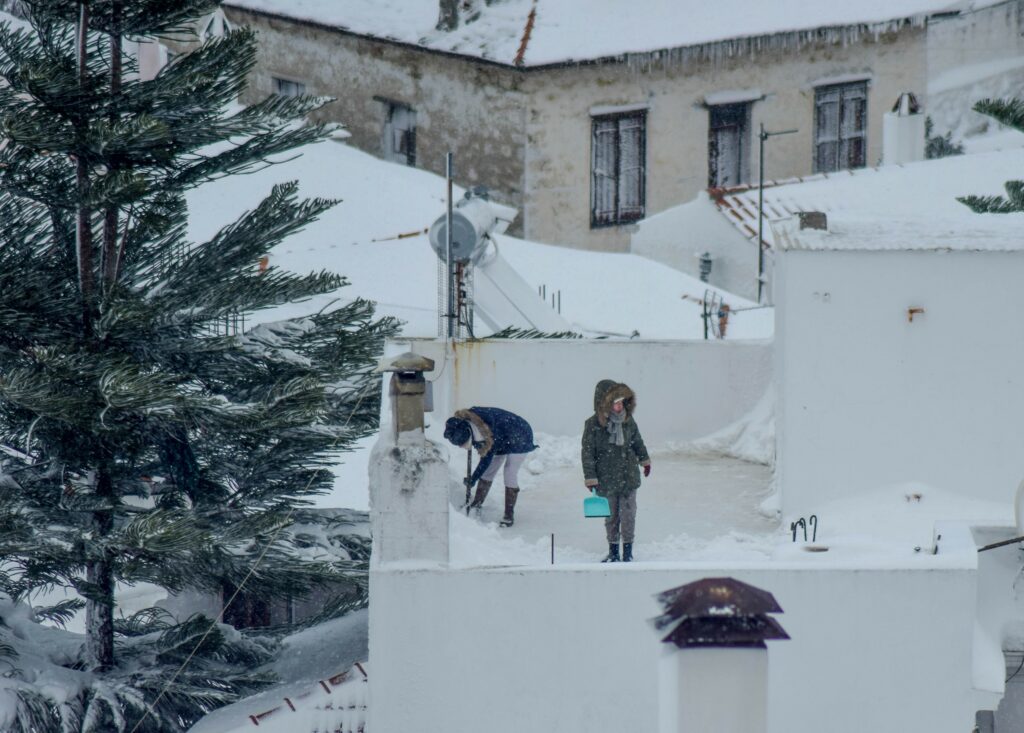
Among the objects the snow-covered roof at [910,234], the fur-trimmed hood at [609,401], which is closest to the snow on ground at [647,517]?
the fur-trimmed hood at [609,401]

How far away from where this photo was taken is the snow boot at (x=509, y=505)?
1466 cm

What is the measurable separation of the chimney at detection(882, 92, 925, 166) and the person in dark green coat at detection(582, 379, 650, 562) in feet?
58.3

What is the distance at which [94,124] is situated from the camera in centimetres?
1545

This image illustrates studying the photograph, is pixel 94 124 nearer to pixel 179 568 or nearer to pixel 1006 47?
pixel 179 568

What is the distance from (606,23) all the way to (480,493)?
20.7 metres

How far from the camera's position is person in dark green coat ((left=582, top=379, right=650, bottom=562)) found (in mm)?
13812

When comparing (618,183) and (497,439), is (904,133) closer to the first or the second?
(618,183)

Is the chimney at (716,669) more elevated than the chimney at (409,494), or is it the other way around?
the chimney at (409,494)

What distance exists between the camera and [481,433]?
14.6 meters

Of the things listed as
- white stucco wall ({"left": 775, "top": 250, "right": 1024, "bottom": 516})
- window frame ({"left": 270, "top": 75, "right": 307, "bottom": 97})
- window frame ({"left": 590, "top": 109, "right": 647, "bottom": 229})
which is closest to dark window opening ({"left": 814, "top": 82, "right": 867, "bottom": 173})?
window frame ({"left": 590, "top": 109, "right": 647, "bottom": 229})

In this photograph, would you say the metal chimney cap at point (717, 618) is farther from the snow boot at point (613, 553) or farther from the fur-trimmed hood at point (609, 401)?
the fur-trimmed hood at point (609, 401)

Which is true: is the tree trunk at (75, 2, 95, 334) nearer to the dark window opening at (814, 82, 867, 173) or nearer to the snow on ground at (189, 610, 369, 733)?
the snow on ground at (189, 610, 369, 733)

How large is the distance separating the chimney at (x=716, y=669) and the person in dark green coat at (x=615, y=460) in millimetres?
4943

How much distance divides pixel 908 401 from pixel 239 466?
16.2ft
